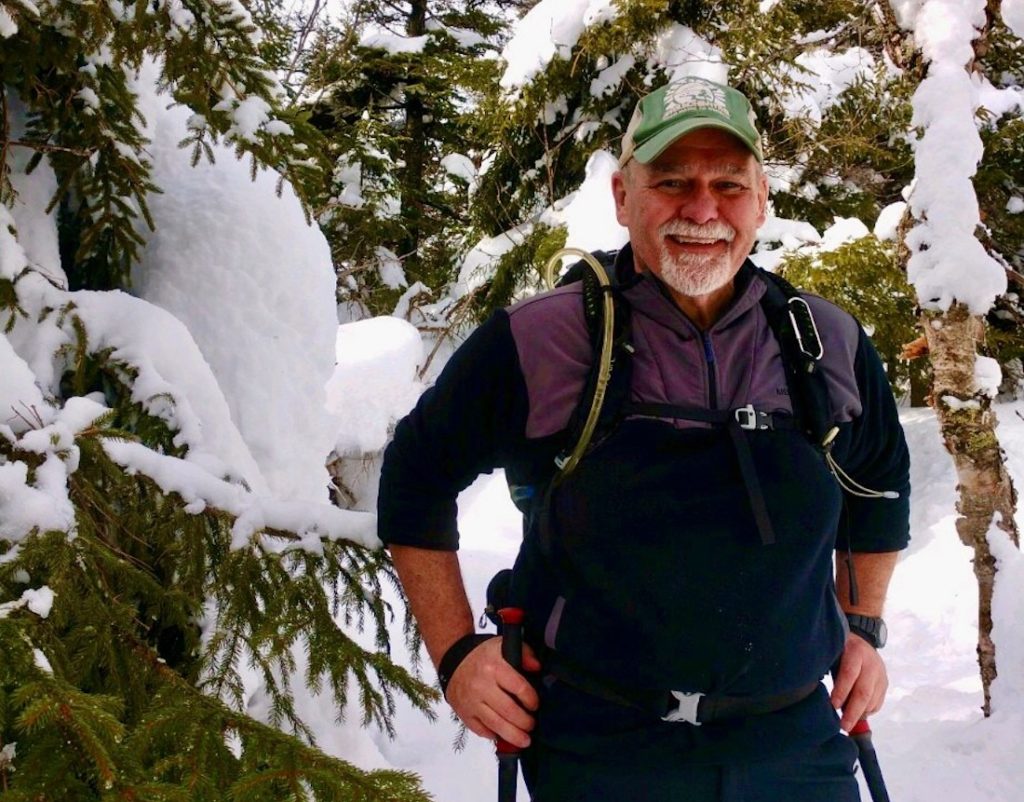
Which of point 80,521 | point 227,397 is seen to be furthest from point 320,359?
point 80,521

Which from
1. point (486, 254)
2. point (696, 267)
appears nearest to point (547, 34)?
point (486, 254)

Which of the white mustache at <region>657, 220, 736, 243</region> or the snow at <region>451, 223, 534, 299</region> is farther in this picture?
the snow at <region>451, 223, 534, 299</region>

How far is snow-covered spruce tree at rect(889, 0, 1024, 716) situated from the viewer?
509cm

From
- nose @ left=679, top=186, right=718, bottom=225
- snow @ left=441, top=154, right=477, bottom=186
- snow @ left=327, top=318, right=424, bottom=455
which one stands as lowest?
nose @ left=679, top=186, right=718, bottom=225

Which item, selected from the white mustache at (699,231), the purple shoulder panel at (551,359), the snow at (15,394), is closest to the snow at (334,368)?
the snow at (15,394)

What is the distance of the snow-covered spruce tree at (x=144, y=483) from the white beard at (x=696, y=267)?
38.0 inches

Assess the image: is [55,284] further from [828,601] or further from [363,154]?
[363,154]

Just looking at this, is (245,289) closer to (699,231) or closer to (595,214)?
(699,231)

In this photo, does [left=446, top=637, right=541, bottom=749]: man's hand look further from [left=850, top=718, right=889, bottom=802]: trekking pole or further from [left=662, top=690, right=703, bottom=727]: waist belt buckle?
[left=850, top=718, right=889, bottom=802]: trekking pole

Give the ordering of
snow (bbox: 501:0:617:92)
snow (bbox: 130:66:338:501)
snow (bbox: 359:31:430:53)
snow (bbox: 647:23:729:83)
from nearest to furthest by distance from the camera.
Answer: snow (bbox: 130:66:338:501) → snow (bbox: 647:23:729:83) → snow (bbox: 501:0:617:92) → snow (bbox: 359:31:430:53)

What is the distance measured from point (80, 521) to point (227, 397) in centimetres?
157

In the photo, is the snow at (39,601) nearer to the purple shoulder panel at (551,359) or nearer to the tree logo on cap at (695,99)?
the purple shoulder panel at (551,359)

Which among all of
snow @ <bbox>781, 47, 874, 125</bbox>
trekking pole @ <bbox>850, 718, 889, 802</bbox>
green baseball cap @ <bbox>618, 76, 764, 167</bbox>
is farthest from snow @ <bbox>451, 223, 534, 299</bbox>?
trekking pole @ <bbox>850, 718, 889, 802</bbox>

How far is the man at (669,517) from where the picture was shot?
176cm
